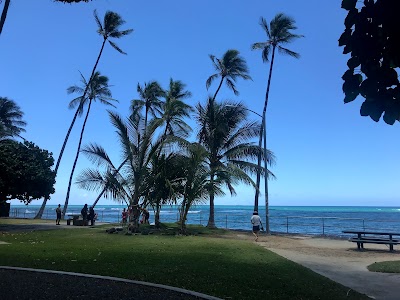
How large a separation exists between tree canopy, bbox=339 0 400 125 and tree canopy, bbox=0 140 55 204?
21.2 meters

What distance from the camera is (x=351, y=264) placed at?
10.7 metres

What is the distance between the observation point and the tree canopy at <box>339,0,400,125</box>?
119 inches

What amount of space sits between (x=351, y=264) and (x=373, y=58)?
8938 mm

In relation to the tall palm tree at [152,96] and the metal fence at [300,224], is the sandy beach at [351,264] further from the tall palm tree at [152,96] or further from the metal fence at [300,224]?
the tall palm tree at [152,96]

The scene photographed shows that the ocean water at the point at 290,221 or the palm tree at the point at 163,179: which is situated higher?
the palm tree at the point at 163,179

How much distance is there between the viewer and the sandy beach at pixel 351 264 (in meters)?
7.53

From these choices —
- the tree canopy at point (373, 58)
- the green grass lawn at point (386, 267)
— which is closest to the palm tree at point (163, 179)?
the green grass lawn at point (386, 267)

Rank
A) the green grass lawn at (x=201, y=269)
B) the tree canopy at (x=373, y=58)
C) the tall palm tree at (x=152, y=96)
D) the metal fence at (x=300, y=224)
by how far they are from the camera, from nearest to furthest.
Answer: the tree canopy at (x=373, y=58) < the green grass lawn at (x=201, y=269) < the metal fence at (x=300, y=224) < the tall palm tree at (x=152, y=96)

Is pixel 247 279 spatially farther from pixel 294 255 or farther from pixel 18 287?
pixel 294 255

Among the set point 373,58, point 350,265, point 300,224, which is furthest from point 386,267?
point 300,224

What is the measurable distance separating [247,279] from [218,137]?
1779 cm

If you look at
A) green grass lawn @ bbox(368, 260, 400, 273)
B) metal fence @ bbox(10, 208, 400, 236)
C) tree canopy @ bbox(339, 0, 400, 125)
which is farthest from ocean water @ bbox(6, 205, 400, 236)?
tree canopy @ bbox(339, 0, 400, 125)

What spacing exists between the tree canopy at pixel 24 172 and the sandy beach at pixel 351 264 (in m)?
15.7

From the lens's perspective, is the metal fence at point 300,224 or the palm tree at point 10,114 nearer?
the metal fence at point 300,224
